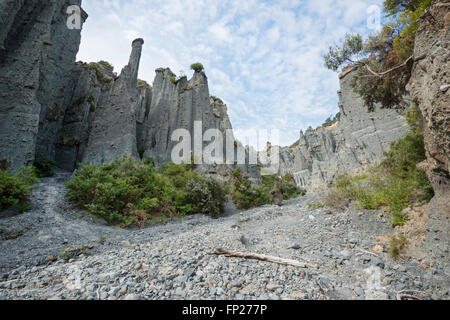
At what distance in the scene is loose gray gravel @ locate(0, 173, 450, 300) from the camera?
273 centimetres

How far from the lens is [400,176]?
6.16 m

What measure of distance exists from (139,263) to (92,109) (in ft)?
72.3

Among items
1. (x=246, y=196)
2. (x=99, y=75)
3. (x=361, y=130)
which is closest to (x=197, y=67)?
(x=99, y=75)

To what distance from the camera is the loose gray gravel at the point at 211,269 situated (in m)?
2.73

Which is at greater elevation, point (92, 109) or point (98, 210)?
point (92, 109)

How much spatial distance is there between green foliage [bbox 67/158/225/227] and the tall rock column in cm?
625

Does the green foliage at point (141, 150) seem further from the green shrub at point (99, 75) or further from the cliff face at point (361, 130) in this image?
the cliff face at point (361, 130)

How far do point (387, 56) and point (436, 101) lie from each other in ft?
12.4

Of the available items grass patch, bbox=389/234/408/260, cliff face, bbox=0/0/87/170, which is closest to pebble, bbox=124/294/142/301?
grass patch, bbox=389/234/408/260

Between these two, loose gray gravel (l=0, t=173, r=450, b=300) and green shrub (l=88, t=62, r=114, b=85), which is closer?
loose gray gravel (l=0, t=173, r=450, b=300)

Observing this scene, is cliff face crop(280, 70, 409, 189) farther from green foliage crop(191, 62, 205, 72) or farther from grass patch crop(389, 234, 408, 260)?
green foliage crop(191, 62, 205, 72)

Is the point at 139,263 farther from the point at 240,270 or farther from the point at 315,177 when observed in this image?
the point at 315,177

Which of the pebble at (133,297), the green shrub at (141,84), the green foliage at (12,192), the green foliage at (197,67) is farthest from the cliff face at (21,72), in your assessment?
the green foliage at (197,67)
